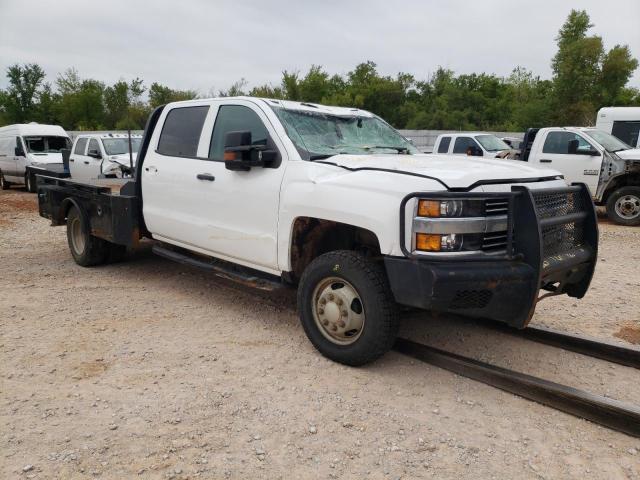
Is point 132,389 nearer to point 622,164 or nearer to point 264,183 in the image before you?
point 264,183

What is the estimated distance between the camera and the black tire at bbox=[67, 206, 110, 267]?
668cm

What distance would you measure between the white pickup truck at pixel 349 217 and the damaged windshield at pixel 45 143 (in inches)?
564

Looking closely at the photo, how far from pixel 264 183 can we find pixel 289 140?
401 millimetres

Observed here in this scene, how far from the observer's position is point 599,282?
6430 millimetres

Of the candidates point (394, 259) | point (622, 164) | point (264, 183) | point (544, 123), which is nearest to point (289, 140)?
point (264, 183)

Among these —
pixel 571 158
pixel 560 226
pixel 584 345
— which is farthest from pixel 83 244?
pixel 571 158

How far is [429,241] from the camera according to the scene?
3379 millimetres

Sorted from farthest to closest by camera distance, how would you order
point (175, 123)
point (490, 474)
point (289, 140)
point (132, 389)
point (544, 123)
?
point (544, 123) → point (175, 123) → point (289, 140) → point (132, 389) → point (490, 474)

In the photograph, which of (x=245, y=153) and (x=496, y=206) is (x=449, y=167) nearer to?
(x=496, y=206)

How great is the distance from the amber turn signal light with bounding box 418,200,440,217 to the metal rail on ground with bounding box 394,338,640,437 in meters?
1.23

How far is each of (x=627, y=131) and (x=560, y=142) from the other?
13.2 ft

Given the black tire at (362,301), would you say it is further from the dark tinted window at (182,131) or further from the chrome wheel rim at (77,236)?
the chrome wheel rim at (77,236)

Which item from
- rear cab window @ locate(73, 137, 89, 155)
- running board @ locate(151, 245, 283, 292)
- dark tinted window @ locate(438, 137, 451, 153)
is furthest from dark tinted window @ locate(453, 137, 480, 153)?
running board @ locate(151, 245, 283, 292)

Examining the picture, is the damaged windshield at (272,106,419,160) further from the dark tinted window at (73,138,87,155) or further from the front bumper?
the dark tinted window at (73,138,87,155)
